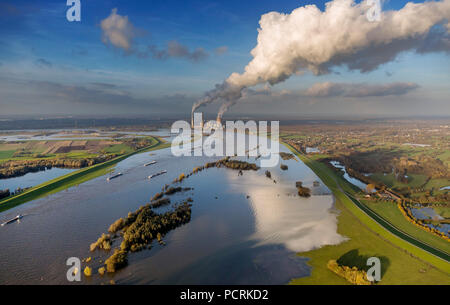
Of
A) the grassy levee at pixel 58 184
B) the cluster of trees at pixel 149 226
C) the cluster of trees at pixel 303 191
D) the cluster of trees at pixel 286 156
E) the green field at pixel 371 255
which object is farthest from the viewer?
the cluster of trees at pixel 286 156

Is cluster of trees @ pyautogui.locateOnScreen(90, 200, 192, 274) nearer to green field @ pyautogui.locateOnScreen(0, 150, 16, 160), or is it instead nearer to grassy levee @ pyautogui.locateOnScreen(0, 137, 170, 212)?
grassy levee @ pyautogui.locateOnScreen(0, 137, 170, 212)

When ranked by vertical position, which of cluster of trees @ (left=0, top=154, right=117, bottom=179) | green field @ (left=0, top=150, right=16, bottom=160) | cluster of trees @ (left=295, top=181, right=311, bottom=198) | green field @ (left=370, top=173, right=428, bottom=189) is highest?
green field @ (left=0, top=150, right=16, bottom=160)

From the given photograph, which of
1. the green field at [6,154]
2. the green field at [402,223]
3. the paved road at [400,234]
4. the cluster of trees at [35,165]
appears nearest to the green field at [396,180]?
the green field at [402,223]

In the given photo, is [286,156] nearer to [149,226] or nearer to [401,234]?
[401,234]

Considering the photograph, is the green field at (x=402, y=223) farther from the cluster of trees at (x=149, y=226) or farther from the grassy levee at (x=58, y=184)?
the grassy levee at (x=58, y=184)

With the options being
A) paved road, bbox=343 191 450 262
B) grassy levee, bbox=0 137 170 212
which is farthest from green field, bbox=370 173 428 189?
grassy levee, bbox=0 137 170 212

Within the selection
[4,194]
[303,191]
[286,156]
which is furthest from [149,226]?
[286,156]

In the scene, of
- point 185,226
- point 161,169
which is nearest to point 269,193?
point 185,226

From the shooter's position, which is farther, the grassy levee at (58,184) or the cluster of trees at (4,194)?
the cluster of trees at (4,194)
